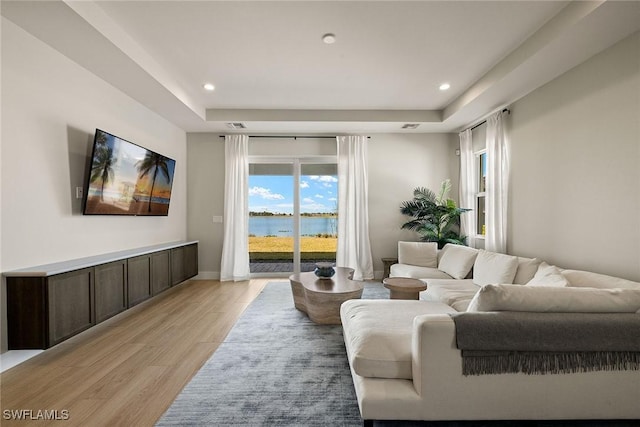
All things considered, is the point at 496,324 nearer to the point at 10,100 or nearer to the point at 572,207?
the point at 572,207

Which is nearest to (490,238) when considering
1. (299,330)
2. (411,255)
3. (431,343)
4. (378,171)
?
(411,255)

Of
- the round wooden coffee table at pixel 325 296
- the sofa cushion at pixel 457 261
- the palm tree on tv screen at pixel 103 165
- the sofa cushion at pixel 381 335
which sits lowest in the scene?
the round wooden coffee table at pixel 325 296

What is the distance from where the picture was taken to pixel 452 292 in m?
3.08

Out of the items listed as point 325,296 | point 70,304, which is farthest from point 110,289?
point 325,296

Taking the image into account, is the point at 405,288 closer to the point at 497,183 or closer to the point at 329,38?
the point at 497,183

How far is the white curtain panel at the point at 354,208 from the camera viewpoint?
5.36 m

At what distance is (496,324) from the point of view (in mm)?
1523

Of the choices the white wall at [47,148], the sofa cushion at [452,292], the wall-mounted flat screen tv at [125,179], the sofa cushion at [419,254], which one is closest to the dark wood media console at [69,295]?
the white wall at [47,148]

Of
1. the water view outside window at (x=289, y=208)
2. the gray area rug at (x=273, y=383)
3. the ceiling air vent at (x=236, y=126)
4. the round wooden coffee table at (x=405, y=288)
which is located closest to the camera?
the gray area rug at (x=273, y=383)

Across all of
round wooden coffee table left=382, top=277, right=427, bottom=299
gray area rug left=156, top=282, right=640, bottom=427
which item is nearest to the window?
round wooden coffee table left=382, top=277, right=427, bottom=299

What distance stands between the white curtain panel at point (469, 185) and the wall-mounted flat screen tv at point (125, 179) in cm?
473

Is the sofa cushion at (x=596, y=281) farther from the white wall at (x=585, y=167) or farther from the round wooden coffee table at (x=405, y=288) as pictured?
the round wooden coffee table at (x=405, y=288)

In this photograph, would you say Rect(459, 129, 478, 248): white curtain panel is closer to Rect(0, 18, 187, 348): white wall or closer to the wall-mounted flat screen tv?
the wall-mounted flat screen tv

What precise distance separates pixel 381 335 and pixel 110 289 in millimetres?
2723
